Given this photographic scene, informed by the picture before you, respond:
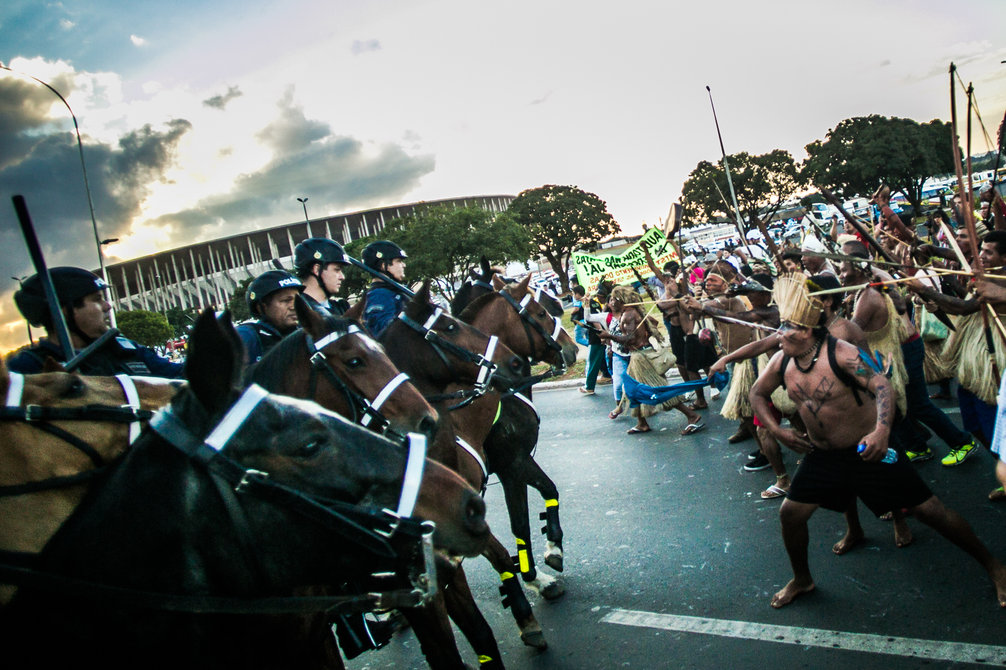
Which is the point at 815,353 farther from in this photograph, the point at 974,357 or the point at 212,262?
the point at 212,262

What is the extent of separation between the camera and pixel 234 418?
1859 mm

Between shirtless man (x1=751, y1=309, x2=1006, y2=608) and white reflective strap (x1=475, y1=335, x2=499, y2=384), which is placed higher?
white reflective strap (x1=475, y1=335, x2=499, y2=384)

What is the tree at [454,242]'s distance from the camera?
1625 inches

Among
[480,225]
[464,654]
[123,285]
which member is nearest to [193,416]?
[464,654]

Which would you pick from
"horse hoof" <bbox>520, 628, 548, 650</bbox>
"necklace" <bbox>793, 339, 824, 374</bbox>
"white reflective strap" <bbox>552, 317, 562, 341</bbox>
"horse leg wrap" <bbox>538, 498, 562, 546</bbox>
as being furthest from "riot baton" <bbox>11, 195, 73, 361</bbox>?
"white reflective strap" <bbox>552, 317, 562, 341</bbox>

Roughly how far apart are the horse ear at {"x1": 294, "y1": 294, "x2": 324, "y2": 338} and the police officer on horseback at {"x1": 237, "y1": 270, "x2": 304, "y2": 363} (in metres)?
1.28

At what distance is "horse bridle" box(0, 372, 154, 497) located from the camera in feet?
6.82

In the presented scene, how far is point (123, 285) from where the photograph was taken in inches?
3762

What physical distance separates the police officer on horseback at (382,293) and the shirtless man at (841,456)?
338 cm

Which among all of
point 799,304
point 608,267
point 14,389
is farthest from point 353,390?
point 608,267

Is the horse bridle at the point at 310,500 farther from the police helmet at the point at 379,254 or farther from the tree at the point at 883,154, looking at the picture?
the tree at the point at 883,154

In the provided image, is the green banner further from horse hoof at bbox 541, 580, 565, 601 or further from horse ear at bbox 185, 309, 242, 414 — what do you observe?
horse ear at bbox 185, 309, 242, 414

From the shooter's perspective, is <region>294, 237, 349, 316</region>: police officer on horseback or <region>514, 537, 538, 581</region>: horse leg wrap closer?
<region>514, 537, 538, 581</region>: horse leg wrap

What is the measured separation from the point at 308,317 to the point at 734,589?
11.9 feet
